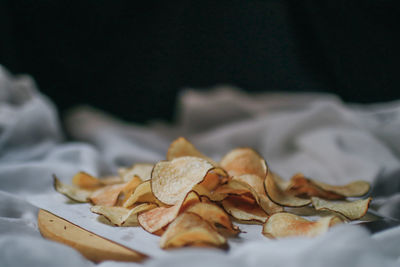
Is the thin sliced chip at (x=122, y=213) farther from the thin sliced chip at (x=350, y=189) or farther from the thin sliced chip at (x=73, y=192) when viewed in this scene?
the thin sliced chip at (x=350, y=189)

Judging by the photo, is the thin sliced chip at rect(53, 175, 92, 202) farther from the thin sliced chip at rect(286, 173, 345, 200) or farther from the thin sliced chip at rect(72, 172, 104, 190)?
the thin sliced chip at rect(286, 173, 345, 200)

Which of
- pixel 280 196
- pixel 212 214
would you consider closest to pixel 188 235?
pixel 212 214

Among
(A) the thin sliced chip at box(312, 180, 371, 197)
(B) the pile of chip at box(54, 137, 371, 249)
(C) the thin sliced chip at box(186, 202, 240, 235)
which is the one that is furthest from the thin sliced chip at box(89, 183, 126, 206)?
(A) the thin sliced chip at box(312, 180, 371, 197)

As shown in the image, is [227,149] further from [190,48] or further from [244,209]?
[244,209]

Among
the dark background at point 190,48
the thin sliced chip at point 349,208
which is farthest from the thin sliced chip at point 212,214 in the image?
the dark background at point 190,48

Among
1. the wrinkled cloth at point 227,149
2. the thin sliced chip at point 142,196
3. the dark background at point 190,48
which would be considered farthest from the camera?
the dark background at point 190,48

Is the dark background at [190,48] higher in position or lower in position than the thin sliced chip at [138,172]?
higher

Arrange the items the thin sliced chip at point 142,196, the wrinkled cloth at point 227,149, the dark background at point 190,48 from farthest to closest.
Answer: the dark background at point 190,48 < the thin sliced chip at point 142,196 < the wrinkled cloth at point 227,149
